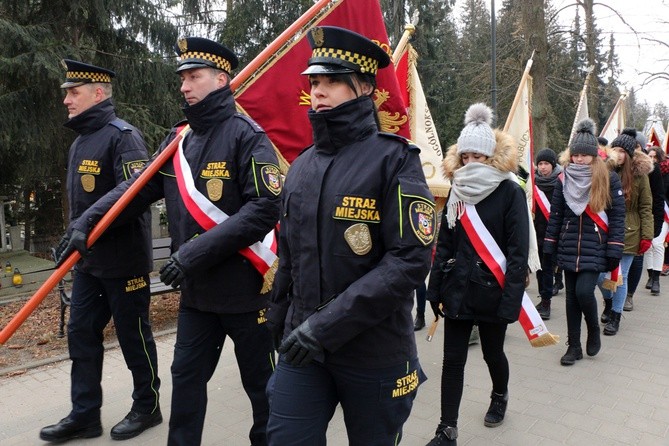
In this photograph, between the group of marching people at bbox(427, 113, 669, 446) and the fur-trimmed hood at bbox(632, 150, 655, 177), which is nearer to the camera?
the group of marching people at bbox(427, 113, 669, 446)

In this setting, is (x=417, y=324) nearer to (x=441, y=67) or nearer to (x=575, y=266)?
(x=575, y=266)

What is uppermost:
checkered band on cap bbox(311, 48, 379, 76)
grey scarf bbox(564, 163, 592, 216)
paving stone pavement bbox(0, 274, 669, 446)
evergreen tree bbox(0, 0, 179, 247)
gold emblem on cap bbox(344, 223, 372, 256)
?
evergreen tree bbox(0, 0, 179, 247)

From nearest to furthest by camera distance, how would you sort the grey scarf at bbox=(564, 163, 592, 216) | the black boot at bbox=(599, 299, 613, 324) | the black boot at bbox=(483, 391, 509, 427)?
the black boot at bbox=(483, 391, 509, 427)
the grey scarf at bbox=(564, 163, 592, 216)
the black boot at bbox=(599, 299, 613, 324)

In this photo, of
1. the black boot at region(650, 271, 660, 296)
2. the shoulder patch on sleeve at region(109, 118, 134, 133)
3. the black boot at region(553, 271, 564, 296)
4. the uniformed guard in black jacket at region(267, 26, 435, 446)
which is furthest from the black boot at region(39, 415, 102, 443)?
the black boot at region(650, 271, 660, 296)

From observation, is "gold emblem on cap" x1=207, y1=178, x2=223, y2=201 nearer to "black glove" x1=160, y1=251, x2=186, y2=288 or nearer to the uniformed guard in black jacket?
"black glove" x1=160, y1=251, x2=186, y2=288

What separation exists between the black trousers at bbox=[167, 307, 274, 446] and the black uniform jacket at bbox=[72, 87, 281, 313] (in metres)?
0.10

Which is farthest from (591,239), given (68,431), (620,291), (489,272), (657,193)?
(68,431)

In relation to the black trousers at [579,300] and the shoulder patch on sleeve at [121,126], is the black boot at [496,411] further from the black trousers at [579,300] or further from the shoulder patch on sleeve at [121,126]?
the shoulder patch on sleeve at [121,126]

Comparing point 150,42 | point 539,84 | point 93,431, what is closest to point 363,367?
point 93,431

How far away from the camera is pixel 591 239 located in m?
5.03

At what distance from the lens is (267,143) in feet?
10.0

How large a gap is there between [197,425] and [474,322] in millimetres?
1813

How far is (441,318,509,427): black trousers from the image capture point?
3.62 meters

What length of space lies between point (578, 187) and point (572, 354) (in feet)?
→ 4.93
